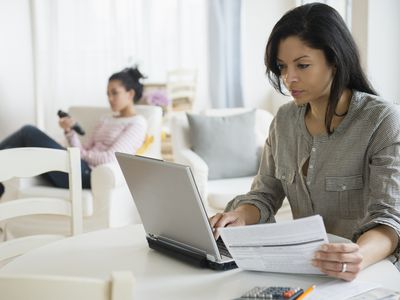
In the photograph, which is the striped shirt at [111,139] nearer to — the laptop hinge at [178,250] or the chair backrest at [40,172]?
the chair backrest at [40,172]

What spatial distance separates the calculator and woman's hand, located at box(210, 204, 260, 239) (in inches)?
11.8

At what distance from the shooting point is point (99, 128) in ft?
12.7

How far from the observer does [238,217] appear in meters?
1.62

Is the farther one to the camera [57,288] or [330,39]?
[330,39]

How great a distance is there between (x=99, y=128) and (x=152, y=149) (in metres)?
0.35

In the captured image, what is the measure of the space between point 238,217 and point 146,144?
83.8 inches

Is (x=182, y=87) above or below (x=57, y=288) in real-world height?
below

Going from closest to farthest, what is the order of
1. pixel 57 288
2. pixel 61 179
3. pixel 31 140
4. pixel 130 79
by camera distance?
pixel 57 288, pixel 61 179, pixel 31 140, pixel 130 79

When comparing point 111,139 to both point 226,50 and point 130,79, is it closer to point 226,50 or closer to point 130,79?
point 130,79

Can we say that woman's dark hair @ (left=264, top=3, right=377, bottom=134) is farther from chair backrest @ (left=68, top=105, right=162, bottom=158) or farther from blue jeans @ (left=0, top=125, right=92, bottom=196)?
chair backrest @ (left=68, top=105, right=162, bottom=158)

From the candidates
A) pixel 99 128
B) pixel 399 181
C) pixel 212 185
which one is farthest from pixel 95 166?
pixel 399 181

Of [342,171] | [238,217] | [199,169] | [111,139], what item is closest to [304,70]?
[342,171]

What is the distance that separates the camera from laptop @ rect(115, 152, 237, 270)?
1270 millimetres

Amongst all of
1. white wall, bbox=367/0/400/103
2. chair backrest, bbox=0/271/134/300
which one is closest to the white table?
chair backrest, bbox=0/271/134/300
